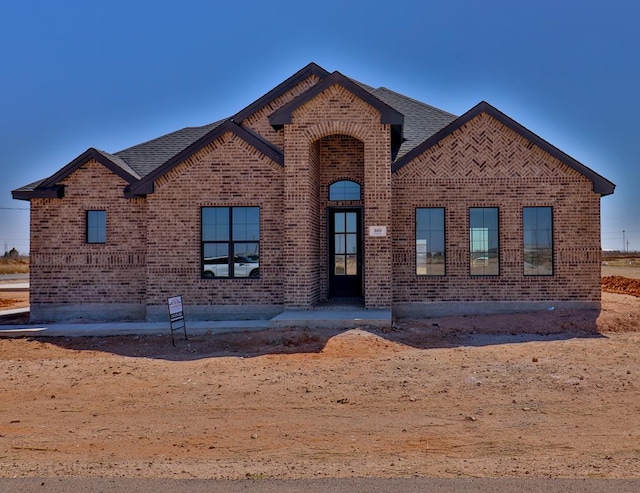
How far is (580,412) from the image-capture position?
6.12m

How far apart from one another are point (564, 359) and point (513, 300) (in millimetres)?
4692

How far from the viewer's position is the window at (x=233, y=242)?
13.5m

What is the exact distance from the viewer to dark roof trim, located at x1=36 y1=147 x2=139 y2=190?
14172 millimetres

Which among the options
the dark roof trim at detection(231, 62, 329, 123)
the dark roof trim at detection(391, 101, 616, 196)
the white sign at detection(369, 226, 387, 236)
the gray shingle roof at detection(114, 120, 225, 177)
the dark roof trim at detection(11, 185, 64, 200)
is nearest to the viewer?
the white sign at detection(369, 226, 387, 236)

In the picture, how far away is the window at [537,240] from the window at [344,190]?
4635 mm

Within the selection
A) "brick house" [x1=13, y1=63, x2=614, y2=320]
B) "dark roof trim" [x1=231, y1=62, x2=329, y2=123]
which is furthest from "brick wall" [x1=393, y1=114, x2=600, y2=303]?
"dark roof trim" [x1=231, y1=62, x2=329, y2=123]

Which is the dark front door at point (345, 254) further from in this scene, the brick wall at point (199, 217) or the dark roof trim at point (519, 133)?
the dark roof trim at point (519, 133)

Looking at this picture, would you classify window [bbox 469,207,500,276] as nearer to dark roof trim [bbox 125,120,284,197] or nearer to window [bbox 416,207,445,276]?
window [bbox 416,207,445,276]

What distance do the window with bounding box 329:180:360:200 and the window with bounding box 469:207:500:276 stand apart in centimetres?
324

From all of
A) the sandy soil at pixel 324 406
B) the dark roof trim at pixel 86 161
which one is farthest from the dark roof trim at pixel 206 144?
the sandy soil at pixel 324 406

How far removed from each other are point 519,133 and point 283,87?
6.82m

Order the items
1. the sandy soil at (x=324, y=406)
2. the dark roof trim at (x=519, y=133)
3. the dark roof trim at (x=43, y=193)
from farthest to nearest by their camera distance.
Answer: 1. the dark roof trim at (x=43, y=193)
2. the dark roof trim at (x=519, y=133)
3. the sandy soil at (x=324, y=406)

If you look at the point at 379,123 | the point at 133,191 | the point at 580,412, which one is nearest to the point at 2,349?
the point at 133,191

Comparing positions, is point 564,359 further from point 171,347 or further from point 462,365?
point 171,347
